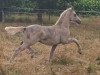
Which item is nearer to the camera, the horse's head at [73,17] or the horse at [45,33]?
the horse at [45,33]

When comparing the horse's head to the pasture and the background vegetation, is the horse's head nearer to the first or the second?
the pasture

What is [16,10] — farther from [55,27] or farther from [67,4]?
[55,27]

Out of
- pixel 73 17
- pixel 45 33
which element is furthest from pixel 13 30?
pixel 73 17

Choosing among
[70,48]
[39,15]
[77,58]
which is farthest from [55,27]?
[39,15]

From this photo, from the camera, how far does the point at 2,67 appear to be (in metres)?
7.70

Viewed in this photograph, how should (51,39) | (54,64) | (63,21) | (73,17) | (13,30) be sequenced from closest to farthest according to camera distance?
(13,30)
(54,64)
(51,39)
(63,21)
(73,17)

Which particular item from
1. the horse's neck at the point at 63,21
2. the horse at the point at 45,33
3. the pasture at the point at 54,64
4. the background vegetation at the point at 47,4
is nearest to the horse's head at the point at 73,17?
the horse at the point at 45,33

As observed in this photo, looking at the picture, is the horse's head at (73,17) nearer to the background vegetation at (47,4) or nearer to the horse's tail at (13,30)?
the horse's tail at (13,30)

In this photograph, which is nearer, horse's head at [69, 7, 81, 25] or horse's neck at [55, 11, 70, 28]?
horse's neck at [55, 11, 70, 28]

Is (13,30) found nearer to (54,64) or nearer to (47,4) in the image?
(54,64)

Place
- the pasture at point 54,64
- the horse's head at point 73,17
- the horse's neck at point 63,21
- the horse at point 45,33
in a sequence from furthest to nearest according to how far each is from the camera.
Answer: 1. the horse's head at point 73,17
2. the horse's neck at point 63,21
3. the horse at point 45,33
4. the pasture at point 54,64

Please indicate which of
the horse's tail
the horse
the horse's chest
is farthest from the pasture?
the horse's tail

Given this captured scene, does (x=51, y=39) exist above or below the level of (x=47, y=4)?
above

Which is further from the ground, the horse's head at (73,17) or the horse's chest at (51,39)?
the horse's head at (73,17)
